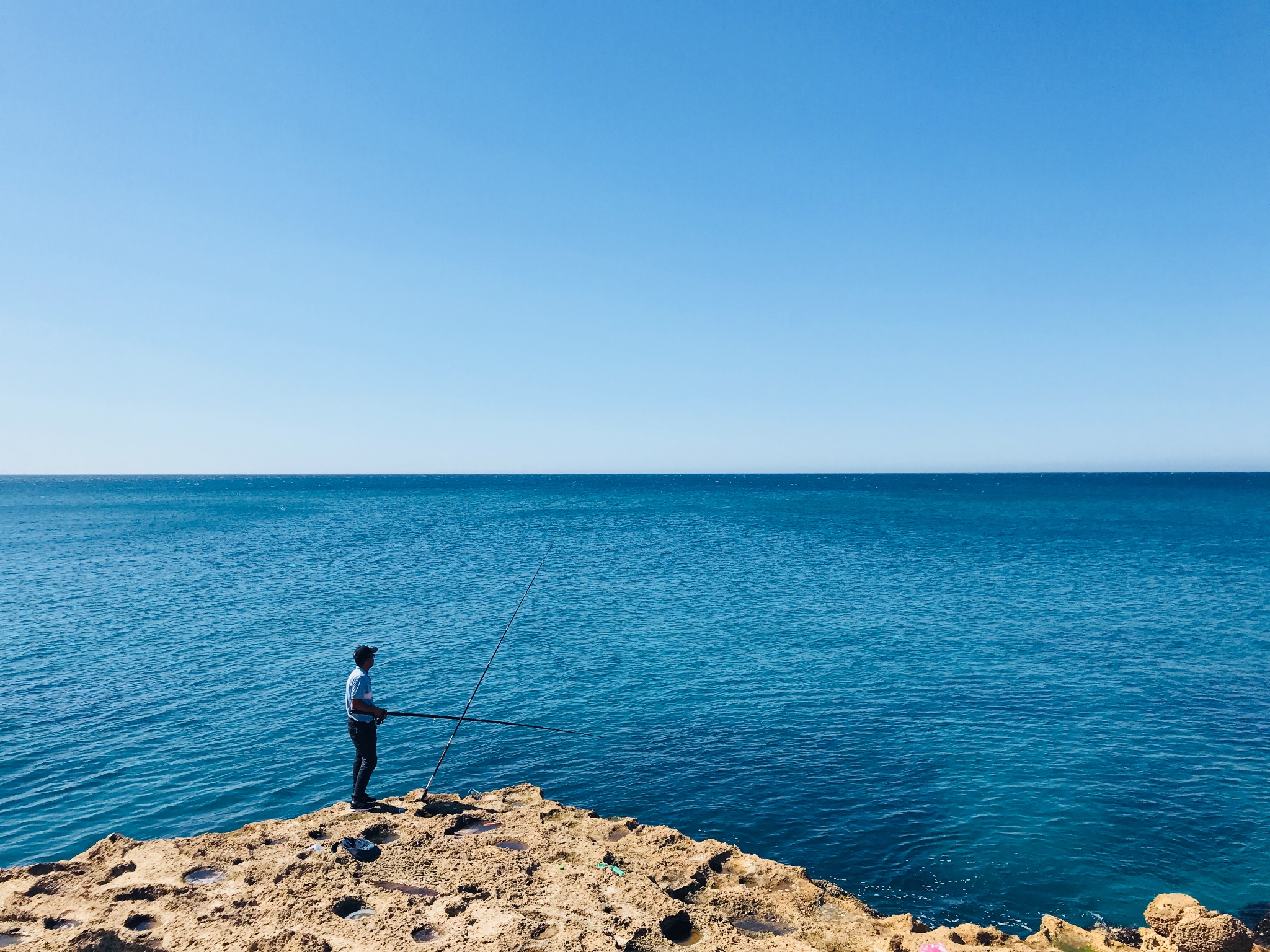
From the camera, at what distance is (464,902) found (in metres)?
7.68

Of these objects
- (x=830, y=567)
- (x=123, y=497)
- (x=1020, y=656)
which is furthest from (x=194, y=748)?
(x=123, y=497)

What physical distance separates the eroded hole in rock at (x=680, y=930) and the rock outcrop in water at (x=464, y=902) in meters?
0.02

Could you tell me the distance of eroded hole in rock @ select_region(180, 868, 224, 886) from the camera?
8.19 m

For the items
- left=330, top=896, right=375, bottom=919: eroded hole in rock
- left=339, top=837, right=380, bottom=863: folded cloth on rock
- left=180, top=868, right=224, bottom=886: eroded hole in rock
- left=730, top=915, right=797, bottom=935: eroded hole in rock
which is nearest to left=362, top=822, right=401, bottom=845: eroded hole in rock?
left=339, top=837, right=380, bottom=863: folded cloth on rock

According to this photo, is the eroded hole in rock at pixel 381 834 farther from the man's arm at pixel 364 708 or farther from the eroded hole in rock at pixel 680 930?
the eroded hole in rock at pixel 680 930

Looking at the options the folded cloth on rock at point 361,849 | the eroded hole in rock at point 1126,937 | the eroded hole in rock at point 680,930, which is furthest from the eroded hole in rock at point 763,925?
the folded cloth on rock at point 361,849

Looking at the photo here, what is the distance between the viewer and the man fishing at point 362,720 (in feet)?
33.1

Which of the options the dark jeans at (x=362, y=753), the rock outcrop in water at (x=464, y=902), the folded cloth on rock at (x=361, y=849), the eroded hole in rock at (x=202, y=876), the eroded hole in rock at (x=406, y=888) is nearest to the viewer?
the rock outcrop in water at (x=464, y=902)

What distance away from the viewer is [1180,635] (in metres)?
25.3

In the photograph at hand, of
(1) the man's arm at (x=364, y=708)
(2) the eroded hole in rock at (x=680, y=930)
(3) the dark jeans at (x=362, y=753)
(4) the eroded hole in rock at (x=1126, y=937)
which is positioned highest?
(1) the man's arm at (x=364, y=708)

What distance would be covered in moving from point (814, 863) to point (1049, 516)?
8481 cm

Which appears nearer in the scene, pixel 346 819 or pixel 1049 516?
pixel 346 819

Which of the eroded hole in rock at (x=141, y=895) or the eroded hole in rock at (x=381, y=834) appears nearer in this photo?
the eroded hole in rock at (x=141, y=895)

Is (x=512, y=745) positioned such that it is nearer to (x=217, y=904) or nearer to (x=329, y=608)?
(x=217, y=904)
